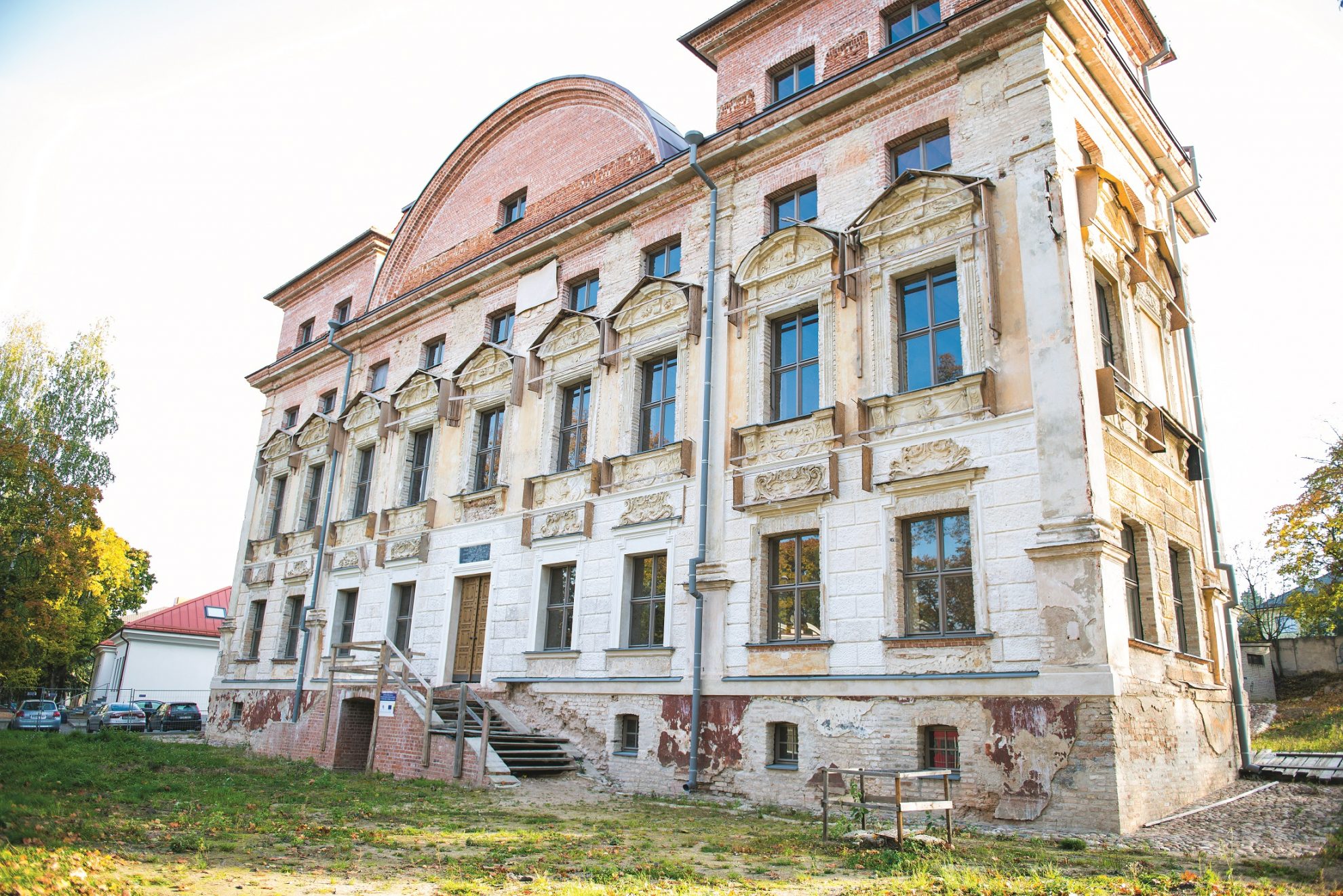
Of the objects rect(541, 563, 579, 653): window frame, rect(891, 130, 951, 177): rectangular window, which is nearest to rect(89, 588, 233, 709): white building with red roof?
rect(541, 563, 579, 653): window frame

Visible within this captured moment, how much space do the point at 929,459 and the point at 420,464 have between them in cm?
1375

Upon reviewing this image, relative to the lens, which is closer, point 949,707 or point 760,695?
point 949,707

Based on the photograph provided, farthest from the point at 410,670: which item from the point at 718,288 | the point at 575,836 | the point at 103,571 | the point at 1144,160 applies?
the point at 103,571

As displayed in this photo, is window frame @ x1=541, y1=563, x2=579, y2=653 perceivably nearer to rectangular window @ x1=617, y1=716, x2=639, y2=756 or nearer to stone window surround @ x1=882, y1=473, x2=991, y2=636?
rectangular window @ x1=617, y1=716, x2=639, y2=756

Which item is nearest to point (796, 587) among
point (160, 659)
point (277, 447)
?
point (277, 447)

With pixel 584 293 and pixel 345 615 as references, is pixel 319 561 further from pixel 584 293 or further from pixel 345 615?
pixel 584 293

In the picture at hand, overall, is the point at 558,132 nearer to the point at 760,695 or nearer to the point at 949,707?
the point at 760,695

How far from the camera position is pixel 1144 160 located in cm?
1703

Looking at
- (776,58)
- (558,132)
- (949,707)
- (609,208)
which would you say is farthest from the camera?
(558,132)

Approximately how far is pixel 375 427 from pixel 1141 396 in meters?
17.9

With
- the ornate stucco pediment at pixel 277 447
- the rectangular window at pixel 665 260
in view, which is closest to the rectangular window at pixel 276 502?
the ornate stucco pediment at pixel 277 447

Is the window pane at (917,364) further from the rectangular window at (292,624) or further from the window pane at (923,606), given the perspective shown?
the rectangular window at (292,624)

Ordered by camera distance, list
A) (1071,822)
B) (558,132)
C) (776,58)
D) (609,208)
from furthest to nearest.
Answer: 1. (558,132)
2. (609,208)
3. (776,58)
4. (1071,822)

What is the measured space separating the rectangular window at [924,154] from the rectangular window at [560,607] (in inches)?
369
